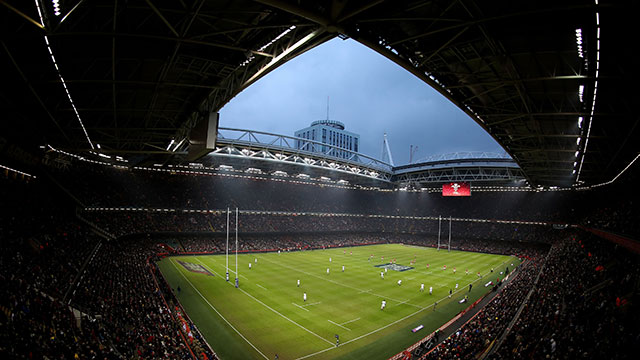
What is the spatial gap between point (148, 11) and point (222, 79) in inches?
235

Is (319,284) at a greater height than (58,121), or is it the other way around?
(58,121)

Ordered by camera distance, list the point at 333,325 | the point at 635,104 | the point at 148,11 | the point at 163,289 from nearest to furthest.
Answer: the point at 148,11 → the point at 635,104 → the point at 333,325 → the point at 163,289

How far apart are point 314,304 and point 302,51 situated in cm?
2208

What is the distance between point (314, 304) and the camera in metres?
28.0

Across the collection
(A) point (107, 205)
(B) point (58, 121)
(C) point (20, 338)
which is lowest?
(C) point (20, 338)

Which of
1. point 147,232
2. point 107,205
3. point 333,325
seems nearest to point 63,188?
point 107,205

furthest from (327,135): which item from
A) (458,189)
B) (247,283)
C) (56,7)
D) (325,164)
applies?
(56,7)

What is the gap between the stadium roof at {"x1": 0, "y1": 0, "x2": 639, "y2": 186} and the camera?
970cm

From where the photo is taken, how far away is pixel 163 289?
1110 inches

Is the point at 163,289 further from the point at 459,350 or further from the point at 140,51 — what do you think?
the point at 459,350

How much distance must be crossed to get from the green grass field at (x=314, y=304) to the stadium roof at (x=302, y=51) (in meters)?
14.8

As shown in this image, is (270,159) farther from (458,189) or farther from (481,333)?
(458,189)

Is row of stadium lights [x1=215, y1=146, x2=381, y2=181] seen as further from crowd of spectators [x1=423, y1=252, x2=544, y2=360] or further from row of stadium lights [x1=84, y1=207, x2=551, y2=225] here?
crowd of spectators [x1=423, y1=252, x2=544, y2=360]

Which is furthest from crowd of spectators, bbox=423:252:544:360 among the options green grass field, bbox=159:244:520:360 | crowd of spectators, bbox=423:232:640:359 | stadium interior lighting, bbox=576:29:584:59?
stadium interior lighting, bbox=576:29:584:59
